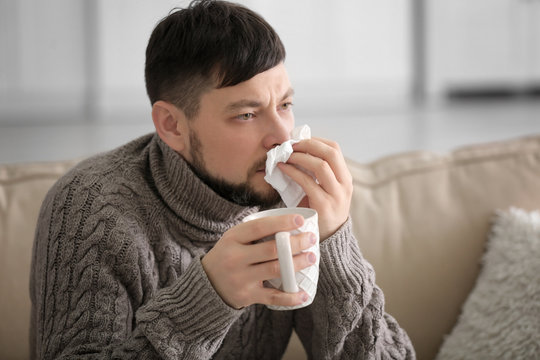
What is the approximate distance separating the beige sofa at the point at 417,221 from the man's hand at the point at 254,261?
60 cm

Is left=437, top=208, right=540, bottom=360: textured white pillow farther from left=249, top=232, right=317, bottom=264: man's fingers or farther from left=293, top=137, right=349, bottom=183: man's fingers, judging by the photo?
left=249, top=232, right=317, bottom=264: man's fingers

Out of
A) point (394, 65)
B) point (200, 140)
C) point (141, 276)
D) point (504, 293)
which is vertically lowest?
point (394, 65)

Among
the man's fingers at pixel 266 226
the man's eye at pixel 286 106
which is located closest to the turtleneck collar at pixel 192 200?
the man's eye at pixel 286 106

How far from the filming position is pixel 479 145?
171 centimetres

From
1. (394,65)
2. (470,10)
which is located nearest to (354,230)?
(394,65)

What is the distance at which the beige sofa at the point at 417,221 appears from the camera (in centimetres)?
154

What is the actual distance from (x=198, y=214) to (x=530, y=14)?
20.1 feet

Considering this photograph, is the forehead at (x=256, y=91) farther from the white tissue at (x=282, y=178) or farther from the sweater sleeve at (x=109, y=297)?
the sweater sleeve at (x=109, y=297)

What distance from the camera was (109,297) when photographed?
1.19 meters

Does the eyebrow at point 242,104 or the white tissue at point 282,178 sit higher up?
the eyebrow at point 242,104

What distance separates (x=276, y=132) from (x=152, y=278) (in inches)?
14.4

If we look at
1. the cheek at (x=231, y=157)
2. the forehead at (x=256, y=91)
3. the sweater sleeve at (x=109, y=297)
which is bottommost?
the sweater sleeve at (x=109, y=297)

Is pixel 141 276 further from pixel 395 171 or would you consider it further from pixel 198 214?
pixel 395 171

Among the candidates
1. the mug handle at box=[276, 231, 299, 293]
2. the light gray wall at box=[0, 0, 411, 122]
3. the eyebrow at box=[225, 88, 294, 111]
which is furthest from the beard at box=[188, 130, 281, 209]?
the light gray wall at box=[0, 0, 411, 122]
